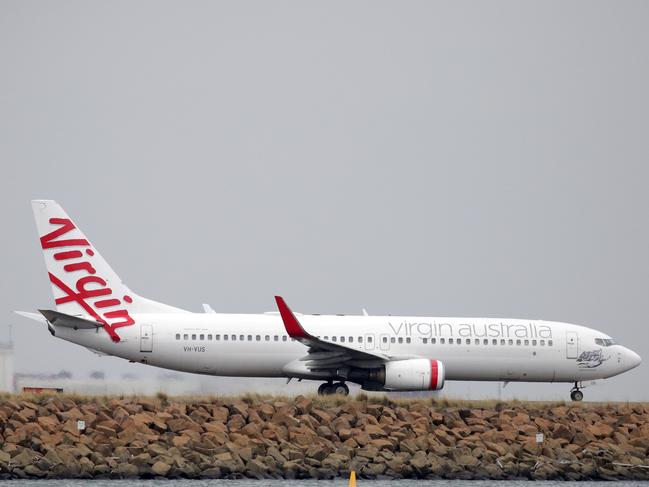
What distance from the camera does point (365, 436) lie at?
36500 mm

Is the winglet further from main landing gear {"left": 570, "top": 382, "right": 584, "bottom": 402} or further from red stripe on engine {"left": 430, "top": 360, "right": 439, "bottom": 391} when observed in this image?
main landing gear {"left": 570, "top": 382, "right": 584, "bottom": 402}

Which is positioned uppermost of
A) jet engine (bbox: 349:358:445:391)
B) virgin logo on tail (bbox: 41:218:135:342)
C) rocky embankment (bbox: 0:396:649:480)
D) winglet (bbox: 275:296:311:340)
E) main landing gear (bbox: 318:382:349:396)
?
virgin logo on tail (bbox: 41:218:135:342)

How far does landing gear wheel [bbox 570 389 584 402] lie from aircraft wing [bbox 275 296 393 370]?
7541 mm

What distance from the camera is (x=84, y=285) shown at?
143ft

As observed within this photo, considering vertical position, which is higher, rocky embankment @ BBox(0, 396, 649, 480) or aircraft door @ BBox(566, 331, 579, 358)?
aircraft door @ BBox(566, 331, 579, 358)

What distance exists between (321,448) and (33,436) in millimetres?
8003

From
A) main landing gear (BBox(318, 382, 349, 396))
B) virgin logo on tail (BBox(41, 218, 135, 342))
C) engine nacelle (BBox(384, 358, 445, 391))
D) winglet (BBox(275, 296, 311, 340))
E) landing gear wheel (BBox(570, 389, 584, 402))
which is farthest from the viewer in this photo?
landing gear wheel (BBox(570, 389, 584, 402))

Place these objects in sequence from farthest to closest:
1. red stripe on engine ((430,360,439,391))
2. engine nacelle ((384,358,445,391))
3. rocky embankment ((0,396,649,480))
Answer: red stripe on engine ((430,360,439,391)) < engine nacelle ((384,358,445,391)) < rocky embankment ((0,396,649,480))

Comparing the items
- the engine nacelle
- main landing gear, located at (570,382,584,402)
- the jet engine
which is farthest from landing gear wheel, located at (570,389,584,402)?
the engine nacelle

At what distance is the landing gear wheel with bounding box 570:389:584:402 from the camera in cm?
4622

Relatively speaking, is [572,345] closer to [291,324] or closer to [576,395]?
[576,395]

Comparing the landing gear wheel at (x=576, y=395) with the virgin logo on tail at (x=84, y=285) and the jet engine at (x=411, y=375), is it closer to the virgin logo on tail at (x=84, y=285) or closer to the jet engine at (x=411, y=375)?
the jet engine at (x=411, y=375)

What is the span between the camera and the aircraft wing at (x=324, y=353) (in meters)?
40.9

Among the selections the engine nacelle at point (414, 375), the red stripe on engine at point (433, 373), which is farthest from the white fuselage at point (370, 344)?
the red stripe on engine at point (433, 373)
